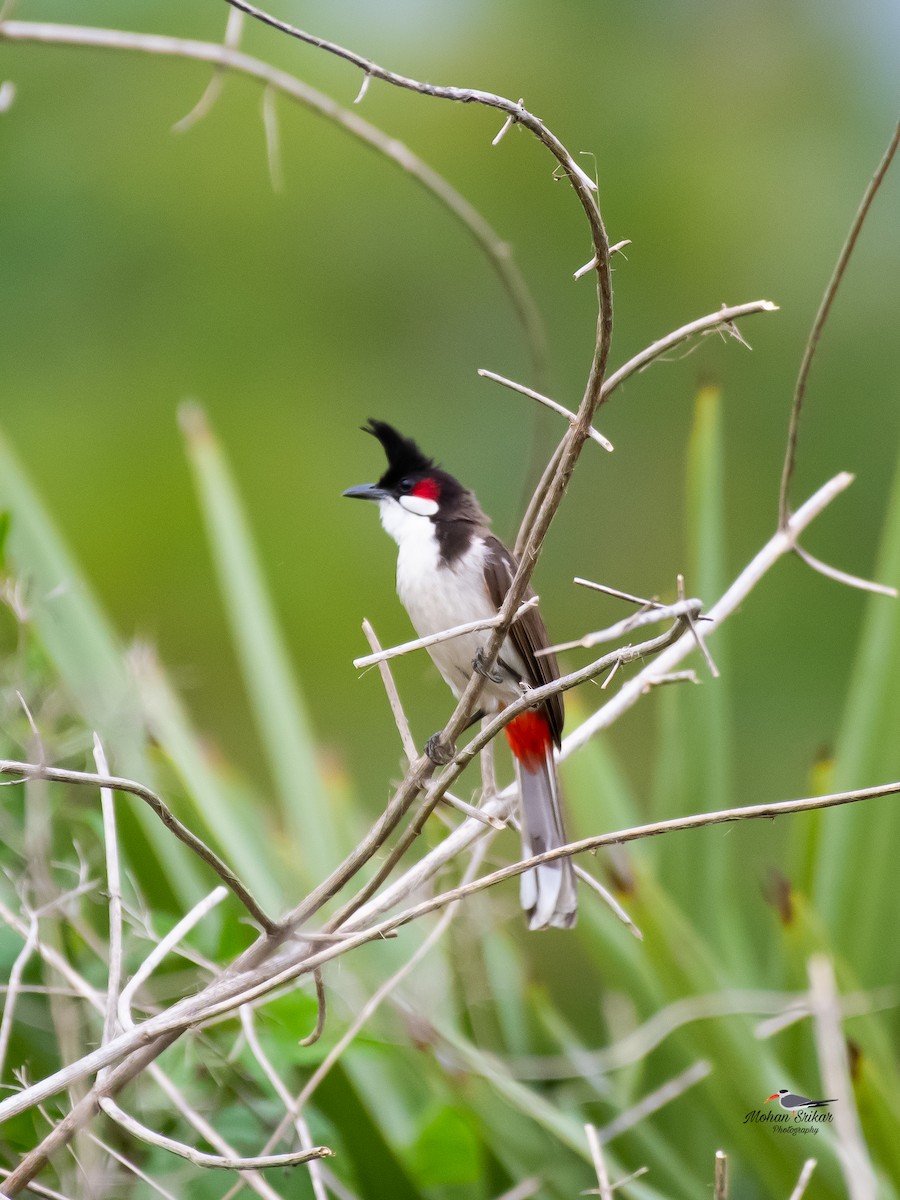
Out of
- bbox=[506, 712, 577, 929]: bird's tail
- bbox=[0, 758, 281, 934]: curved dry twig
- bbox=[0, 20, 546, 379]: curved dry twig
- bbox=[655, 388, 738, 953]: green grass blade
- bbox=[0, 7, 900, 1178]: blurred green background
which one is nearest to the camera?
bbox=[0, 758, 281, 934]: curved dry twig

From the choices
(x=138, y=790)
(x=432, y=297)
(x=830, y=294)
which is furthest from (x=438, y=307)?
(x=138, y=790)

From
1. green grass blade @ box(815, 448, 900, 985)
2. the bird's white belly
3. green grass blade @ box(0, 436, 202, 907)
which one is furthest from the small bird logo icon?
green grass blade @ box(0, 436, 202, 907)

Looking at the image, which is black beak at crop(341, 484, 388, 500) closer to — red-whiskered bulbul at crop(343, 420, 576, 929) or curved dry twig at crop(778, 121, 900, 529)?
red-whiskered bulbul at crop(343, 420, 576, 929)

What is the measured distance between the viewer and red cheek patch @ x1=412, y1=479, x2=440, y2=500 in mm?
2592

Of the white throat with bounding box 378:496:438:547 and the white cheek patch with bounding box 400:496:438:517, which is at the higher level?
the white cheek patch with bounding box 400:496:438:517

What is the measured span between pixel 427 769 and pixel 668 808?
4.14ft

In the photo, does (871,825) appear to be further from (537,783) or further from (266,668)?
(266,668)

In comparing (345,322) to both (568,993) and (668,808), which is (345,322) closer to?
(568,993)

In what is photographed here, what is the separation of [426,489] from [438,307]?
198 inches

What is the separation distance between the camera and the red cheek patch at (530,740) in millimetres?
2418

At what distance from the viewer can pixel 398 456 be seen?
2.56 m

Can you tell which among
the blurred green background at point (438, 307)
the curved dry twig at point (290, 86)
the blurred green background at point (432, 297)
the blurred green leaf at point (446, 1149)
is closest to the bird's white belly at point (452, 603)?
the curved dry twig at point (290, 86)

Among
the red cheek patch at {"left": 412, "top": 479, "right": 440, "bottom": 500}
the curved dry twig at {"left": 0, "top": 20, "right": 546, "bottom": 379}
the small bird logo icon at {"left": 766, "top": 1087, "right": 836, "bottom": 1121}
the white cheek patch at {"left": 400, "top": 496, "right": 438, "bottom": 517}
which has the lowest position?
the small bird logo icon at {"left": 766, "top": 1087, "right": 836, "bottom": 1121}

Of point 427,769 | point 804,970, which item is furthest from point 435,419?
point 427,769
